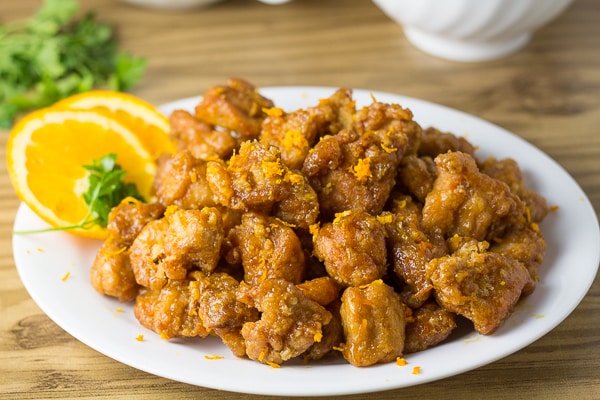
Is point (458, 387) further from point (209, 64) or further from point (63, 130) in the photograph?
point (209, 64)

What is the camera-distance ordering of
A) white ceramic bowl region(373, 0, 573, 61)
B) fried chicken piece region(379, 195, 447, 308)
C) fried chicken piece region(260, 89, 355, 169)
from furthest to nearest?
white ceramic bowl region(373, 0, 573, 61) < fried chicken piece region(260, 89, 355, 169) < fried chicken piece region(379, 195, 447, 308)

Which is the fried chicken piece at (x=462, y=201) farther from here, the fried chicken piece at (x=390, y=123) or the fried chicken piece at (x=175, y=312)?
the fried chicken piece at (x=175, y=312)

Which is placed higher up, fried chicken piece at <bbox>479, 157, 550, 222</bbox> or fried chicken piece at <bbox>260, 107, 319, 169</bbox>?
fried chicken piece at <bbox>260, 107, 319, 169</bbox>

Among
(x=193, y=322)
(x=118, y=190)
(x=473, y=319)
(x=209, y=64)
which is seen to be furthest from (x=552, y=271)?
(x=209, y=64)

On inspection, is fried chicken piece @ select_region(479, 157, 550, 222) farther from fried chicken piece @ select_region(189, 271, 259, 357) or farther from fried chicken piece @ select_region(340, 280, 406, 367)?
fried chicken piece @ select_region(189, 271, 259, 357)

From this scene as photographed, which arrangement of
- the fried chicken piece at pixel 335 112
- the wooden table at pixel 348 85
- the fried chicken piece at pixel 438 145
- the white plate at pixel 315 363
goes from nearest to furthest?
the white plate at pixel 315 363 < the wooden table at pixel 348 85 < the fried chicken piece at pixel 335 112 < the fried chicken piece at pixel 438 145

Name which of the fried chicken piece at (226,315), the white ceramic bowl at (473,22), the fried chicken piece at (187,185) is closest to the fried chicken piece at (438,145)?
the fried chicken piece at (187,185)

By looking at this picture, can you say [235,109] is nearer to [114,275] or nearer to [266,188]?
[266,188]

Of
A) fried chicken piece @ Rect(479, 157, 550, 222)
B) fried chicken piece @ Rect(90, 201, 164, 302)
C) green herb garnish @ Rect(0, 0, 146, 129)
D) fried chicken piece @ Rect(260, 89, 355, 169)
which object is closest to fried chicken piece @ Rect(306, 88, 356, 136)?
fried chicken piece @ Rect(260, 89, 355, 169)
